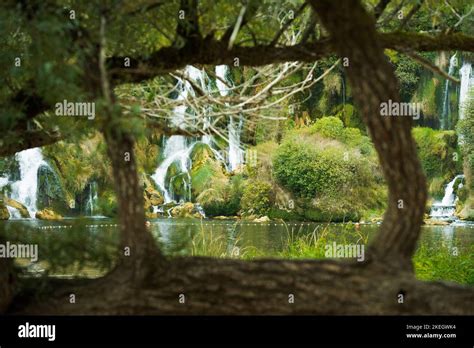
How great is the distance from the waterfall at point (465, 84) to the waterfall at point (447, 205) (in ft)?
7.28

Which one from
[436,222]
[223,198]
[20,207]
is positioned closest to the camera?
[20,207]

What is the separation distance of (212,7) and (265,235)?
1245 cm

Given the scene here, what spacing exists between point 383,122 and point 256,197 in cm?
1831

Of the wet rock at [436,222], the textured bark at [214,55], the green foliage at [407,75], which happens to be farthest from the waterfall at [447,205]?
the textured bark at [214,55]

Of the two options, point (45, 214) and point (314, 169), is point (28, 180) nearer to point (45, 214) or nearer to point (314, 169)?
point (45, 214)

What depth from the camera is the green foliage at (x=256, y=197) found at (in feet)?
73.5

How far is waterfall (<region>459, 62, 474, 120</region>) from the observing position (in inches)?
942

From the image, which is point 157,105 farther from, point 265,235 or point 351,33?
point 265,235

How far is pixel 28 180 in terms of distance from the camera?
21.0m

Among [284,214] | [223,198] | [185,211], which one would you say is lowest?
[284,214]

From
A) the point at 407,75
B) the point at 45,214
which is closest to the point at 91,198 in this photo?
the point at 45,214

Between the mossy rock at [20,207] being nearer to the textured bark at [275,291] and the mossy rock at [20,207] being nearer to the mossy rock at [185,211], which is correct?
the mossy rock at [185,211]

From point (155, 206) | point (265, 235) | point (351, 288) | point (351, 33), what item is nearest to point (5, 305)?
point (351, 288)
